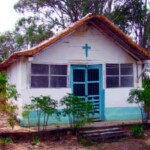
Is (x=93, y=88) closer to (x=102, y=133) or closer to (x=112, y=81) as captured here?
(x=112, y=81)

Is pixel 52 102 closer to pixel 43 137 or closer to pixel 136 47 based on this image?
pixel 43 137

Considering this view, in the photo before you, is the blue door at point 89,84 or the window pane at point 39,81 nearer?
the window pane at point 39,81

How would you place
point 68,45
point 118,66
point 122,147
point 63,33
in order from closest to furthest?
1. point 122,147
2. point 63,33
3. point 68,45
4. point 118,66

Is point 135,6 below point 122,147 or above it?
above

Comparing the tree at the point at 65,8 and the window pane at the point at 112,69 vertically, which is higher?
the tree at the point at 65,8

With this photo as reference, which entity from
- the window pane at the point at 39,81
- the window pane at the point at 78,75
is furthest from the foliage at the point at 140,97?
the window pane at the point at 39,81

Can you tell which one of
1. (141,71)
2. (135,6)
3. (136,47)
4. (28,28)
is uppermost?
(135,6)

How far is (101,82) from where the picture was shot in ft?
43.7

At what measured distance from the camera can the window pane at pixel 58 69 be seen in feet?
41.3

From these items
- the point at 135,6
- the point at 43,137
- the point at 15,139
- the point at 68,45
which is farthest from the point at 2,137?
the point at 135,6

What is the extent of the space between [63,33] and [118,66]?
10.3ft

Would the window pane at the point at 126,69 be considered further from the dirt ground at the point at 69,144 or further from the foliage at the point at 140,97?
the dirt ground at the point at 69,144

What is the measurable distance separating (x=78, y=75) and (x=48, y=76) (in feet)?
4.28

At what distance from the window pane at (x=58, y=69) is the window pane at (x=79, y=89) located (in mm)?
732
